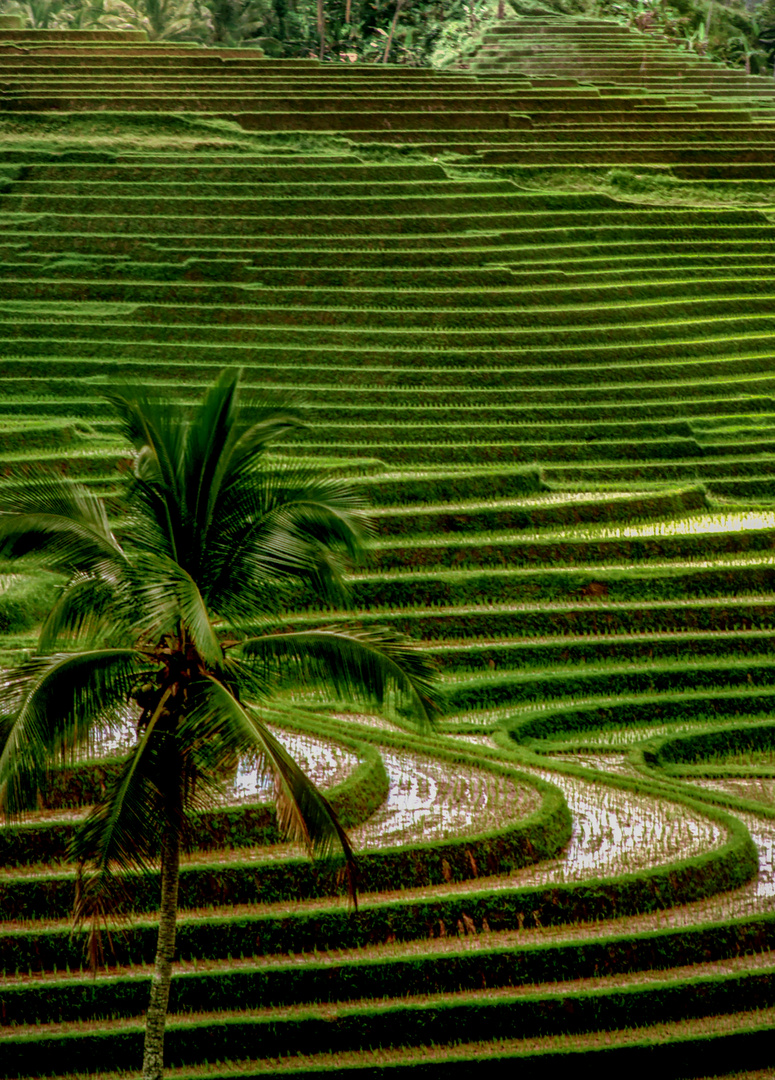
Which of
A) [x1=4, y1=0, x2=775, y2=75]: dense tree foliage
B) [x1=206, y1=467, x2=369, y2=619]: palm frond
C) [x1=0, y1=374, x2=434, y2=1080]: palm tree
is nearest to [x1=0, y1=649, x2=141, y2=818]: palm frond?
[x1=0, y1=374, x2=434, y2=1080]: palm tree

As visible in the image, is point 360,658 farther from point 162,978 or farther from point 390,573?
point 390,573

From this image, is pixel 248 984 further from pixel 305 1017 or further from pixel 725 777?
pixel 725 777

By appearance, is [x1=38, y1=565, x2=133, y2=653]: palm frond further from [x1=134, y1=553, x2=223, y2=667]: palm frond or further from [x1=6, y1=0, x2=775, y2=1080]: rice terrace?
[x1=134, y1=553, x2=223, y2=667]: palm frond

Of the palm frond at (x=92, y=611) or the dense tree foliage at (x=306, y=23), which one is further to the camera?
the dense tree foliage at (x=306, y=23)

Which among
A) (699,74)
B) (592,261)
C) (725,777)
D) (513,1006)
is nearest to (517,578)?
(725,777)

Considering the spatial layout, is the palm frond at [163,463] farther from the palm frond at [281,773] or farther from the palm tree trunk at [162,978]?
the palm tree trunk at [162,978]

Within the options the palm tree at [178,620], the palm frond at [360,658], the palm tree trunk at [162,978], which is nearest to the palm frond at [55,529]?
the palm tree at [178,620]

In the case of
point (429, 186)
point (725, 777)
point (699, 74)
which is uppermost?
point (699, 74)
